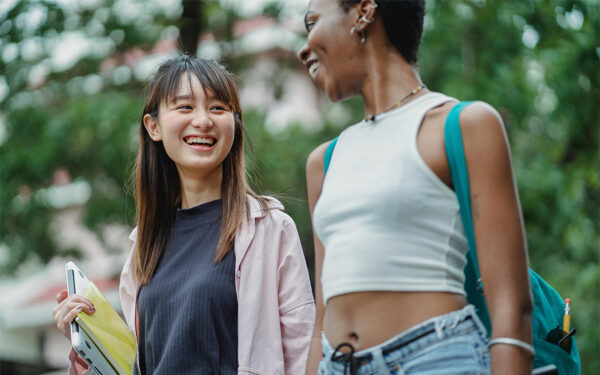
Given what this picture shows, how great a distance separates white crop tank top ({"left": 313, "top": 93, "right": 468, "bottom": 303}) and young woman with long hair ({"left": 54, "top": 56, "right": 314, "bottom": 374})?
2.68 feet

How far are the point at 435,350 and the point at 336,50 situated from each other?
789mm

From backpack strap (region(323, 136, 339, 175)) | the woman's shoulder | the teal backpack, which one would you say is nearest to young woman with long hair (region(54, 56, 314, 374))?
backpack strap (region(323, 136, 339, 175))

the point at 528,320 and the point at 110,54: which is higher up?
the point at 110,54

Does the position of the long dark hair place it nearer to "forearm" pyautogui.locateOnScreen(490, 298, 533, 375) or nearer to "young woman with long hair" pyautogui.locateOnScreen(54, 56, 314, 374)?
"young woman with long hair" pyautogui.locateOnScreen(54, 56, 314, 374)

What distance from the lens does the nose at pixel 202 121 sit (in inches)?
121

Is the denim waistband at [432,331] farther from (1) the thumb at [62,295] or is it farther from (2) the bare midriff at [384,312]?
(1) the thumb at [62,295]

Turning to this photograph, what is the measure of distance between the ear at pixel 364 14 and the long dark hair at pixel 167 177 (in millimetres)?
1114

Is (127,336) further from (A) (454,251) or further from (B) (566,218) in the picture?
(B) (566,218)

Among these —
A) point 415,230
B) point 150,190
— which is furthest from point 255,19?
point 415,230

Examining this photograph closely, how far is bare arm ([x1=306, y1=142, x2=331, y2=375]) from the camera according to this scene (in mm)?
2303

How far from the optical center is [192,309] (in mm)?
2840

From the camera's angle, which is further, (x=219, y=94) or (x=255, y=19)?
(x=255, y=19)

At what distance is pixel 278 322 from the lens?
2865 millimetres

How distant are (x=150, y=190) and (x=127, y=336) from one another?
0.59m
